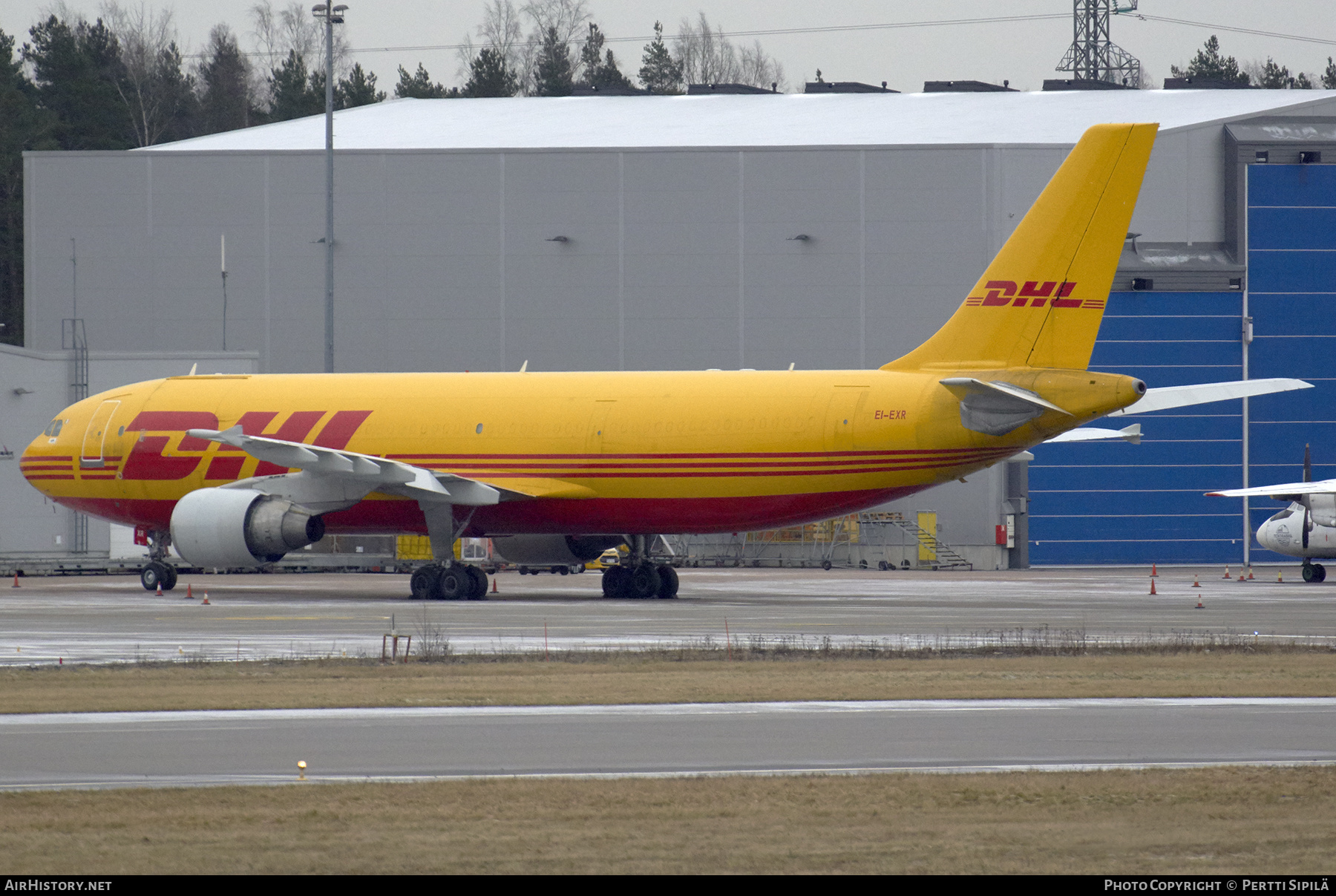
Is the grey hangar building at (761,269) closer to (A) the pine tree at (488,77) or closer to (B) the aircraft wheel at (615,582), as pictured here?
(B) the aircraft wheel at (615,582)

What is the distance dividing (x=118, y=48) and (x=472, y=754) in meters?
107

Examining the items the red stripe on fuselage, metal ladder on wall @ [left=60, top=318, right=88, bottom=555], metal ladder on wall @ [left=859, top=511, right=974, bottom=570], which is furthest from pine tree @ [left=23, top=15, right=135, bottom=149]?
the red stripe on fuselage

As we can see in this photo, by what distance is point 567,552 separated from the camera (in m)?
37.3

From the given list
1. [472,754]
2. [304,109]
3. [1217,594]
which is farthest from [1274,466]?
[304,109]

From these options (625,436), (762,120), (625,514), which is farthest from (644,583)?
(762,120)

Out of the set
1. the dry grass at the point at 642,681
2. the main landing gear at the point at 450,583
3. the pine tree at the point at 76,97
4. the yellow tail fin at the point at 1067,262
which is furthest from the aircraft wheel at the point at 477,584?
the pine tree at the point at 76,97

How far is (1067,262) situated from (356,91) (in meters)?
82.1

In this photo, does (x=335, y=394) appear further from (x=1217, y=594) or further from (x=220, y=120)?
(x=220, y=120)

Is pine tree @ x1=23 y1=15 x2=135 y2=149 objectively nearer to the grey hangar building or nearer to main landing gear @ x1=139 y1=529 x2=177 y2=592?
the grey hangar building

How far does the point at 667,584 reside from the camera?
35906mm

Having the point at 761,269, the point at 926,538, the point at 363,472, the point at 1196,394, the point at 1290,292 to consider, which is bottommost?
the point at 926,538

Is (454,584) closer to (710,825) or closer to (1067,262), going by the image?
(1067,262)

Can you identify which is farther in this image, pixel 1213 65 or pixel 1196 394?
pixel 1213 65

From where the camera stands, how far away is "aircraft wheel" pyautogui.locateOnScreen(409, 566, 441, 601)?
34094 mm
